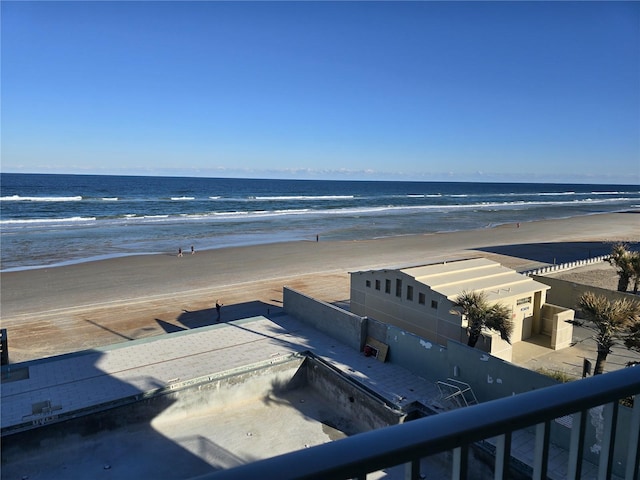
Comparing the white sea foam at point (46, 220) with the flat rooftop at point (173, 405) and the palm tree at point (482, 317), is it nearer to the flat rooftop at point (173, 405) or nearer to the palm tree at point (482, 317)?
the flat rooftop at point (173, 405)

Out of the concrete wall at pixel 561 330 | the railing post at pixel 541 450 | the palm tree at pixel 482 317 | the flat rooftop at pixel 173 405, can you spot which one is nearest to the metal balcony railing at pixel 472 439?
the railing post at pixel 541 450

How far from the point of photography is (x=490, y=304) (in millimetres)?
13047

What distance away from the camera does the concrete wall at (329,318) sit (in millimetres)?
14102

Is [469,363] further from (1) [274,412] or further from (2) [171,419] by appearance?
(2) [171,419]

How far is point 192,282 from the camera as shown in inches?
1001

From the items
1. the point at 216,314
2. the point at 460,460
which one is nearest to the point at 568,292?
the point at 216,314

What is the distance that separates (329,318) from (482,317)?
16.9 feet

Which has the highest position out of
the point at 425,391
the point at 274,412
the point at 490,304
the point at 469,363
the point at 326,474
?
the point at 326,474

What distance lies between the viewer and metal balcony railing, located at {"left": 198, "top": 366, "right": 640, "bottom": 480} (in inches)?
47.5

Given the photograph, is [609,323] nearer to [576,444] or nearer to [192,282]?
[576,444]

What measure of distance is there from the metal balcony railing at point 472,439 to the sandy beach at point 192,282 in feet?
56.0

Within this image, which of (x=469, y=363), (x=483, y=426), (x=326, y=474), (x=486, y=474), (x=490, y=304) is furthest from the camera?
(x=490, y=304)

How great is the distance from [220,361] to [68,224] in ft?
150

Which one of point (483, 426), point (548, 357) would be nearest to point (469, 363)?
point (548, 357)
